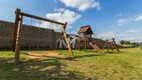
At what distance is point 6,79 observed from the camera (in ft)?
13.6

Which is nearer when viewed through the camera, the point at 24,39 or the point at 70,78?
the point at 70,78

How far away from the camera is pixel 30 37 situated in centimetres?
1585

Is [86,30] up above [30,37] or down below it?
above

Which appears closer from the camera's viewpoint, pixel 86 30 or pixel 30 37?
pixel 30 37

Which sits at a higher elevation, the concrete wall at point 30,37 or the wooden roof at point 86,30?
the wooden roof at point 86,30

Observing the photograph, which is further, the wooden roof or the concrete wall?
the wooden roof

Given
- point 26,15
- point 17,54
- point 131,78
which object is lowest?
point 131,78

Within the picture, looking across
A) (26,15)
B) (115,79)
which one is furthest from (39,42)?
(115,79)

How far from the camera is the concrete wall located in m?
13.3

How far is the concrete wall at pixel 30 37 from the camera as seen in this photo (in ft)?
43.6

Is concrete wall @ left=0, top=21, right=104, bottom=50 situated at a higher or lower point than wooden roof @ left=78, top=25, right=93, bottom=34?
lower

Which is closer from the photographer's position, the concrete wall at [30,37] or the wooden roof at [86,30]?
the concrete wall at [30,37]

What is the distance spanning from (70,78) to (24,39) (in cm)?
1225

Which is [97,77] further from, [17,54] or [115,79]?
[17,54]
